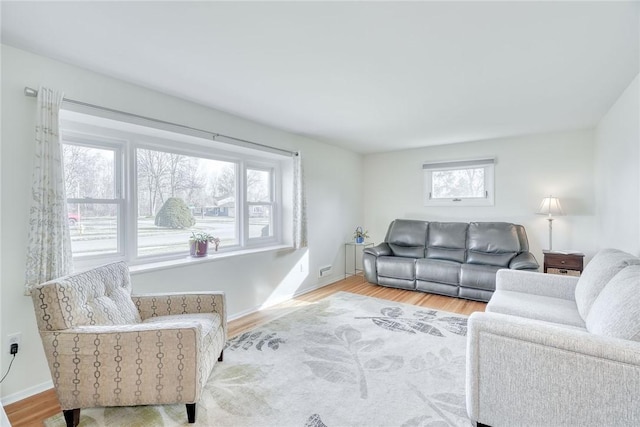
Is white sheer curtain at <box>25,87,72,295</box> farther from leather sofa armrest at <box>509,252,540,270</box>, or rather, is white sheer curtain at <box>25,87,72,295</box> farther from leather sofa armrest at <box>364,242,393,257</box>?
leather sofa armrest at <box>509,252,540,270</box>

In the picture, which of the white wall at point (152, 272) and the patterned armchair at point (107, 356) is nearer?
the patterned armchair at point (107, 356)

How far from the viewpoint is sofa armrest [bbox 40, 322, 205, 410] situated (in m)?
1.55

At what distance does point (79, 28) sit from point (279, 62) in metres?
1.16

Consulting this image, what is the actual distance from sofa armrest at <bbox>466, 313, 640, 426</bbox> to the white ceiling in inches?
64.6

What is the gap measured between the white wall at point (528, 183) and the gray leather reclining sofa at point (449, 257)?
1.01 feet

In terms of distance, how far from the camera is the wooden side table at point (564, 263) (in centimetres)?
353

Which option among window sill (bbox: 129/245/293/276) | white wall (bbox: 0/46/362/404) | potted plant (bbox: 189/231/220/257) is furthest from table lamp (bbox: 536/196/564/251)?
potted plant (bbox: 189/231/220/257)

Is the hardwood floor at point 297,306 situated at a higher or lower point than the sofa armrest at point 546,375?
lower

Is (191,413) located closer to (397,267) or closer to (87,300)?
(87,300)

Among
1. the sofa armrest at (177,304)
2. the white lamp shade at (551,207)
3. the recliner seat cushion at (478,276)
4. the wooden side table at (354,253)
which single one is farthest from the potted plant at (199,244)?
the white lamp shade at (551,207)

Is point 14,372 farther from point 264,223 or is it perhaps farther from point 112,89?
point 264,223

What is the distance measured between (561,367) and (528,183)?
372 cm

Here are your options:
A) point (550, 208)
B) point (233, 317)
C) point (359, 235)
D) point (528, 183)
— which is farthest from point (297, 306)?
point (528, 183)

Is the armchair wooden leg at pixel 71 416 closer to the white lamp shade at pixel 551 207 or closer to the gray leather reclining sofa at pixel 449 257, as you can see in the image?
the gray leather reclining sofa at pixel 449 257
